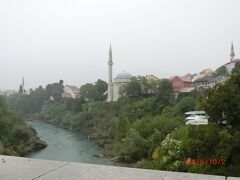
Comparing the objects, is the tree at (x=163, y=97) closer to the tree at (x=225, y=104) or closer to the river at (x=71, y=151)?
the river at (x=71, y=151)

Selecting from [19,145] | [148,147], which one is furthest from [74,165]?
[19,145]

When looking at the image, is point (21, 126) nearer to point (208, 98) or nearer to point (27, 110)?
point (208, 98)

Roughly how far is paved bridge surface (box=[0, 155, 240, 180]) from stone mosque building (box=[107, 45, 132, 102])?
42363 millimetres

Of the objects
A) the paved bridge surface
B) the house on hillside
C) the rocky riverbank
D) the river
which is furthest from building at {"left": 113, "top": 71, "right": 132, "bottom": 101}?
the paved bridge surface

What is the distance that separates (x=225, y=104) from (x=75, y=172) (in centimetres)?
796

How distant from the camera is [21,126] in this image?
94.5 feet

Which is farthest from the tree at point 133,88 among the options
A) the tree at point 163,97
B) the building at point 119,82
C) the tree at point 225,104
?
the tree at point 225,104

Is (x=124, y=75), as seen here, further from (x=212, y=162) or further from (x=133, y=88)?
(x=212, y=162)

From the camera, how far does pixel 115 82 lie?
47281mm

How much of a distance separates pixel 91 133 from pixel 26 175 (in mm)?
35195

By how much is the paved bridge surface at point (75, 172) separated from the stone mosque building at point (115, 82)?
42363 mm

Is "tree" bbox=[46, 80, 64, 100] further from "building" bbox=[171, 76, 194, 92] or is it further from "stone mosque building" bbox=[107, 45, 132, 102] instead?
"building" bbox=[171, 76, 194, 92]

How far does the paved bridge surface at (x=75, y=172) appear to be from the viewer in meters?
1.80

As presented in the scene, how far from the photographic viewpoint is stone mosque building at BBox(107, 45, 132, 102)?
45.8 meters
